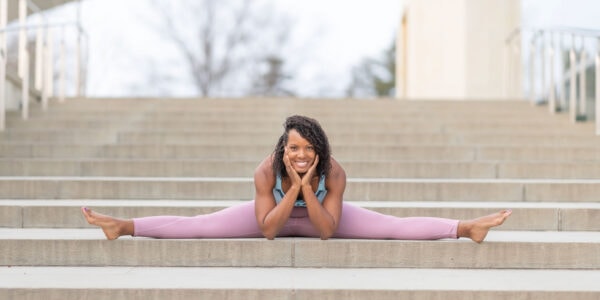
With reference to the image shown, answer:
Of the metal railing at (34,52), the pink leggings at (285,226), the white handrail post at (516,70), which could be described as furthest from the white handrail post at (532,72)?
the pink leggings at (285,226)

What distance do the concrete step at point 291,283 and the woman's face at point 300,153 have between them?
1.73ft

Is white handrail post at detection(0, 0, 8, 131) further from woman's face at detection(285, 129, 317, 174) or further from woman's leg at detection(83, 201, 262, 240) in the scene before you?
woman's face at detection(285, 129, 317, 174)

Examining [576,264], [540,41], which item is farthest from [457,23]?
[576,264]

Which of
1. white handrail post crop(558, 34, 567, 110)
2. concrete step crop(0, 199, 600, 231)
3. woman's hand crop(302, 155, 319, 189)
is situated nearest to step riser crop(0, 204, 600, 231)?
concrete step crop(0, 199, 600, 231)

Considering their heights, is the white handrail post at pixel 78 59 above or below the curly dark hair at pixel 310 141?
above

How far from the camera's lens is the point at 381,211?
17.6 ft

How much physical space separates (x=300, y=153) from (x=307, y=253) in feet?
1.72

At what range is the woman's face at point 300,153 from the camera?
4.23m

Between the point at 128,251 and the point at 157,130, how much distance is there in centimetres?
405

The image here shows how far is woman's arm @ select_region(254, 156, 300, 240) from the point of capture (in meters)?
4.25

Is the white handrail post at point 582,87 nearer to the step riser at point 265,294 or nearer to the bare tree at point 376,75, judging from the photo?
the step riser at point 265,294

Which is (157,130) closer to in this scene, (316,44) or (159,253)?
(159,253)

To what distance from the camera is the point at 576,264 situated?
14.5ft

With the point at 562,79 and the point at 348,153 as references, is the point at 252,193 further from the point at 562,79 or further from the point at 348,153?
the point at 562,79
